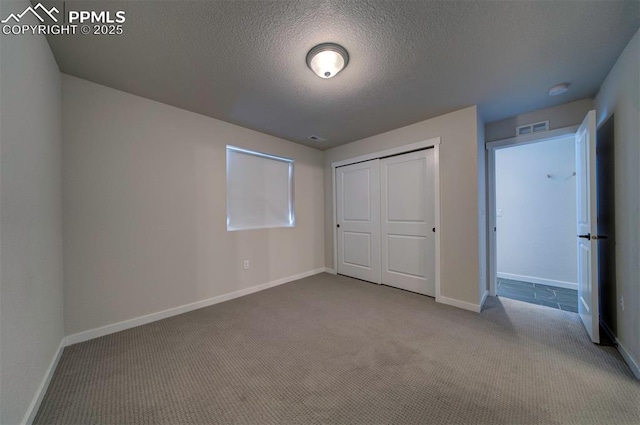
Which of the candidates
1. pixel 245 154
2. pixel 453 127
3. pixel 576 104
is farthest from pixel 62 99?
pixel 576 104

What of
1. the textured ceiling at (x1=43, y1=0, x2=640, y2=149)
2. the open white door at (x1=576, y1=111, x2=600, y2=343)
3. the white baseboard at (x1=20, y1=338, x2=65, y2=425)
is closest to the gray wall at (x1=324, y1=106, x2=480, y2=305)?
the textured ceiling at (x1=43, y1=0, x2=640, y2=149)

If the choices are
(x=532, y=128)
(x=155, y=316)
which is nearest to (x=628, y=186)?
(x=532, y=128)

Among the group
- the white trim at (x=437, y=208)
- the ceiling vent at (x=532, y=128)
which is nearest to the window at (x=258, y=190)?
the white trim at (x=437, y=208)

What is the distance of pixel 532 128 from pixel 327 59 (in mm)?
2797

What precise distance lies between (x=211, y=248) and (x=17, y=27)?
90.7 inches

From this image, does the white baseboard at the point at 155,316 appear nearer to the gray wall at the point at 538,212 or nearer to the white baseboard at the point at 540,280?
the white baseboard at the point at 540,280

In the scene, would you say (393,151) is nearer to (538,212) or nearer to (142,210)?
(538,212)

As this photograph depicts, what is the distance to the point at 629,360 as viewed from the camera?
165 centimetres

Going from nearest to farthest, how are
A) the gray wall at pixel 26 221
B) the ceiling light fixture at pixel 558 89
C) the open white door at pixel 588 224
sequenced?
the gray wall at pixel 26 221 < the open white door at pixel 588 224 < the ceiling light fixture at pixel 558 89

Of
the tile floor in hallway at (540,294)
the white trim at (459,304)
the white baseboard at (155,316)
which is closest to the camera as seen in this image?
the white baseboard at (155,316)

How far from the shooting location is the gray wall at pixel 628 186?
1.61 meters

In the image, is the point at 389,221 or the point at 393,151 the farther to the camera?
the point at 389,221

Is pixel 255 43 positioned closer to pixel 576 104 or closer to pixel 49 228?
pixel 49 228

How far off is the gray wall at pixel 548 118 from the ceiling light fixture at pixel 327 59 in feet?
8.17
